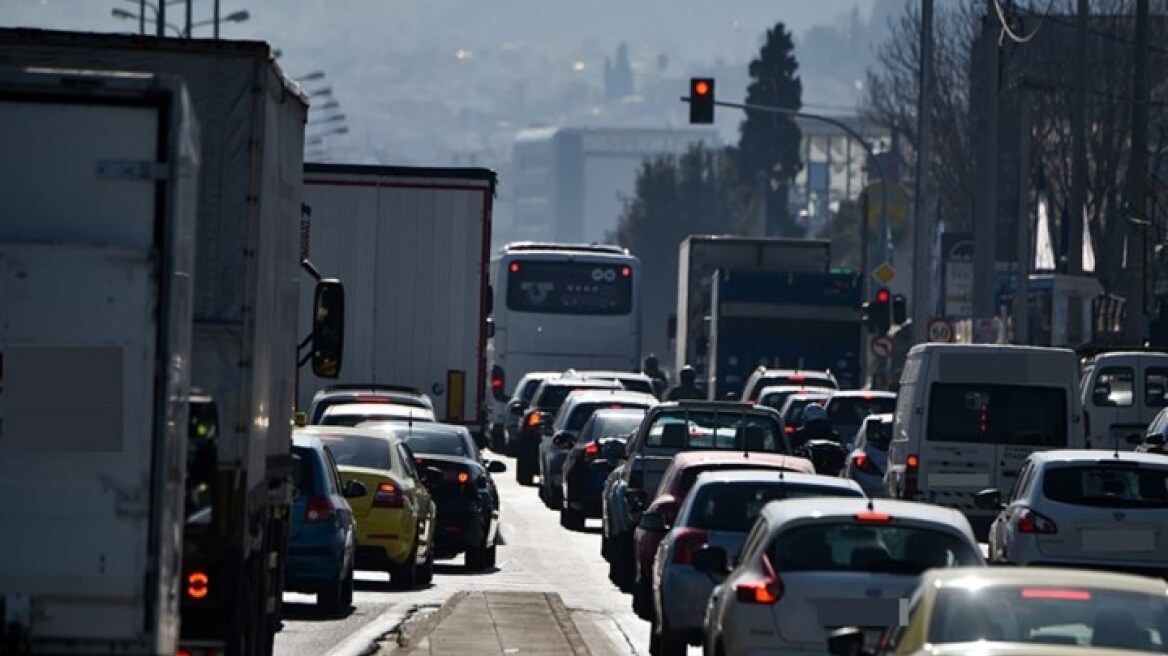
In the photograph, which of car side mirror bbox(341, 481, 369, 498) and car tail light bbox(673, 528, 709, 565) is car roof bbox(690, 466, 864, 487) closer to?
car tail light bbox(673, 528, 709, 565)

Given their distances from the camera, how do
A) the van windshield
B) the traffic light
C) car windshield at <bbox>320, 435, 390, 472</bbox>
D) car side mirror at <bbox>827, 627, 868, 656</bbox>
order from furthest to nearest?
1. the traffic light
2. the van windshield
3. car windshield at <bbox>320, 435, 390, 472</bbox>
4. car side mirror at <bbox>827, 627, 868, 656</bbox>

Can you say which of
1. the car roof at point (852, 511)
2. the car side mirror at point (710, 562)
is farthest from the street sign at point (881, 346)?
the car roof at point (852, 511)

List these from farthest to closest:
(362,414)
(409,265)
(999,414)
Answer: (409,265) < (362,414) < (999,414)

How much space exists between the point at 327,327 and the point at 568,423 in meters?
20.2

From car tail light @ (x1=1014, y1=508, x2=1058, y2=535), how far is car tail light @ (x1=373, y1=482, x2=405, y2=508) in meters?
5.48

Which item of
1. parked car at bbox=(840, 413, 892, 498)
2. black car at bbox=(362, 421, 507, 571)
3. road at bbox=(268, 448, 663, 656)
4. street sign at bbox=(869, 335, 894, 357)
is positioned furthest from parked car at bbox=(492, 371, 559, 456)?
black car at bbox=(362, 421, 507, 571)

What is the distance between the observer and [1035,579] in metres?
12.2

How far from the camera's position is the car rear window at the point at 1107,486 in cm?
2252

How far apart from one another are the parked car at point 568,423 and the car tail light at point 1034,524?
15.7 m

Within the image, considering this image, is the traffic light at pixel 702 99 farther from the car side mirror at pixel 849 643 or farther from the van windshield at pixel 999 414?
the car side mirror at pixel 849 643

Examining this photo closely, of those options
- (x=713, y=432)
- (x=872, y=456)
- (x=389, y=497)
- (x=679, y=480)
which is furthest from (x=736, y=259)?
(x=679, y=480)

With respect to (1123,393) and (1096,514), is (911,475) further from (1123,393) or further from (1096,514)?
(1123,393)

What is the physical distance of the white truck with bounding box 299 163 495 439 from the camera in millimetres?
35938

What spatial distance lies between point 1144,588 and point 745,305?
43.5 m
